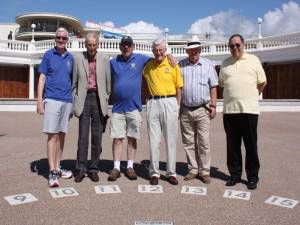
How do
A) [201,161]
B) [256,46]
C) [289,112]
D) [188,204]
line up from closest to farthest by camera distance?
[188,204]
[201,161]
[289,112]
[256,46]

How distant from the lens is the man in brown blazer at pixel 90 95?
5.99m

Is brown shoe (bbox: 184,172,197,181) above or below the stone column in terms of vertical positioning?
below

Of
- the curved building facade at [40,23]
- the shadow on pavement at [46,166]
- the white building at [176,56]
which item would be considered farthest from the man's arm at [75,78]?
the curved building facade at [40,23]

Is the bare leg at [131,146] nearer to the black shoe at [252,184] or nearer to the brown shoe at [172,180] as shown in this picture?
the brown shoe at [172,180]

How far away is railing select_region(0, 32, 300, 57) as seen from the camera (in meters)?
25.6

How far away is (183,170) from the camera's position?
6.91 m

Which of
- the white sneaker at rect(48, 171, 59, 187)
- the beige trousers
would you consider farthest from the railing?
the white sneaker at rect(48, 171, 59, 187)

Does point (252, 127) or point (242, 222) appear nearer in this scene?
point (242, 222)

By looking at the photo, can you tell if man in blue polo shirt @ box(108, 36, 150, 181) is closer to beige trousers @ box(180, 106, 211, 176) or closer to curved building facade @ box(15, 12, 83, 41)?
beige trousers @ box(180, 106, 211, 176)

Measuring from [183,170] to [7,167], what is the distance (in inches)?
116

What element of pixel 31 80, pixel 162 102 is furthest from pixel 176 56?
pixel 162 102

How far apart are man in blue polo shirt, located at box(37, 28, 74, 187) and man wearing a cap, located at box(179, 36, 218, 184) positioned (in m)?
1.69

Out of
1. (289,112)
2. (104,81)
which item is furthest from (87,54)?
(289,112)

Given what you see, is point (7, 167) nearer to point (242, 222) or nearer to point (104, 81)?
point (104, 81)
